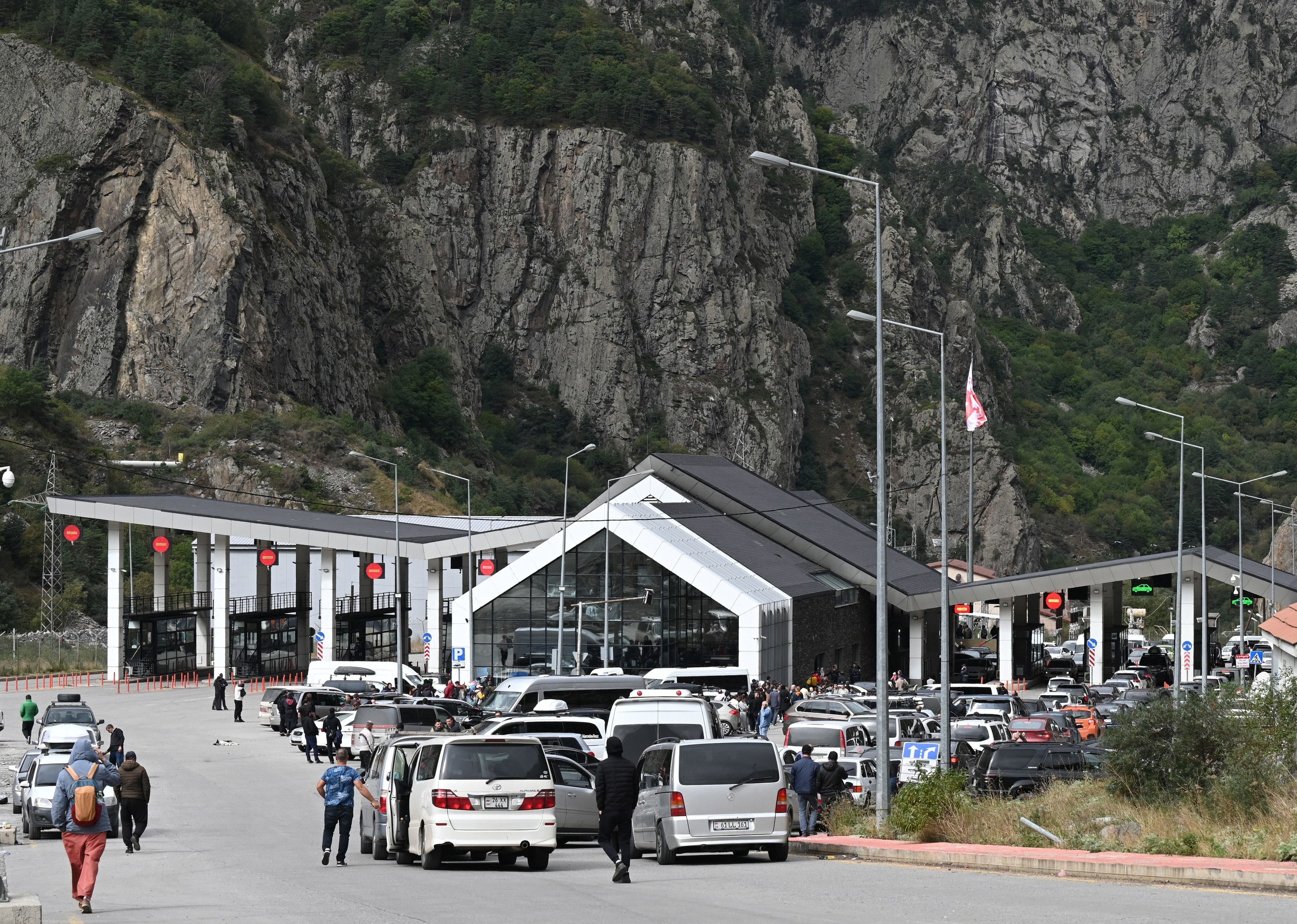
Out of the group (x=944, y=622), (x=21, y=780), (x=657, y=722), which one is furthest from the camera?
(x=944, y=622)

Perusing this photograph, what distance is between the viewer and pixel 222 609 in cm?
6944

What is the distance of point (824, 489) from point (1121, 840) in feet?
444

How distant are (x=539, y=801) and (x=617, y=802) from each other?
5.19 ft

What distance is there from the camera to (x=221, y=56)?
11281 centimetres

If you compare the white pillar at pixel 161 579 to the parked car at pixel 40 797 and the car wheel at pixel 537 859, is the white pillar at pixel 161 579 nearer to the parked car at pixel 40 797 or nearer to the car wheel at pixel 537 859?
the parked car at pixel 40 797

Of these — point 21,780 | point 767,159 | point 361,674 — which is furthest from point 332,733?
point 361,674

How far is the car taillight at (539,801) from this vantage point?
19984 millimetres


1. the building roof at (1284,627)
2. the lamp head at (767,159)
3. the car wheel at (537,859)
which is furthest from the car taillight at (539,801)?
the building roof at (1284,627)

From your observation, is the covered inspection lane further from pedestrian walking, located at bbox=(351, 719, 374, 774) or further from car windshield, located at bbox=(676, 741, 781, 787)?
car windshield, located at bbox=(676, 741, 781, 787)

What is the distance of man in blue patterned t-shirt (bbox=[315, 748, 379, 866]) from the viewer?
2145 cm

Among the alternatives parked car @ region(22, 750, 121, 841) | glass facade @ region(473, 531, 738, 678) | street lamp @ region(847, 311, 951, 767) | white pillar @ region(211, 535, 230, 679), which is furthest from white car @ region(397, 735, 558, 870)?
white pillar @ region(211, 535, 230, 679)

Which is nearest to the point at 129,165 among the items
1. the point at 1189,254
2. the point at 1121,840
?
the point at 1121,840

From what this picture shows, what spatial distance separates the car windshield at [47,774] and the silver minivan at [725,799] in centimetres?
1103

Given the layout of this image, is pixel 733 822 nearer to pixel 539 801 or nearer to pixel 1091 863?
pixel 539 801
